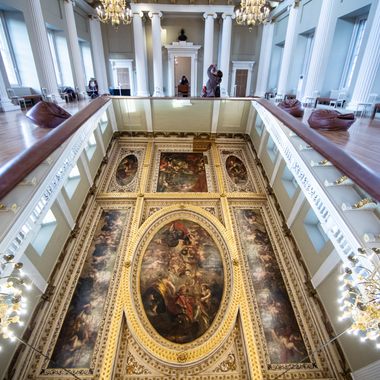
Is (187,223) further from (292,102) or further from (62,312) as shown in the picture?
(292,102)

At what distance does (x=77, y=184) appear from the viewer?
20.4 ft

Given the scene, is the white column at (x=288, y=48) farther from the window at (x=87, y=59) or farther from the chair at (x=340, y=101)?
the window at (x=87, y=59)

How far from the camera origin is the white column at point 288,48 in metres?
11.3

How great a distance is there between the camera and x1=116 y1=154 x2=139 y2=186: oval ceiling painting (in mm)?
7839

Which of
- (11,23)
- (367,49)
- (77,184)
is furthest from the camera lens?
(11,23)

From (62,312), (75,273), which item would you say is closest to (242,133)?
(75,273)

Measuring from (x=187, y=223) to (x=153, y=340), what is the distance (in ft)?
9.78

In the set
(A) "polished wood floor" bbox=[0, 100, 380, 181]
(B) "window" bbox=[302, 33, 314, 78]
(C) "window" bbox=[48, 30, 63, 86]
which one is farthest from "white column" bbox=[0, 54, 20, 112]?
(B) "window" bbox=[302, 33, 314, 78]

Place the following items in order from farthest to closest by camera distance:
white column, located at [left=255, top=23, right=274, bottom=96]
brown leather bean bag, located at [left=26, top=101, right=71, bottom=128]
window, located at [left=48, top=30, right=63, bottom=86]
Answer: white column, located at [left=255, top=23, right=274, bottom=96]
window, located at [left=48, top=30, right=63, bottom=86]
brown leather bean bag, located at [left=26, top=101, right=71, bottom=128]

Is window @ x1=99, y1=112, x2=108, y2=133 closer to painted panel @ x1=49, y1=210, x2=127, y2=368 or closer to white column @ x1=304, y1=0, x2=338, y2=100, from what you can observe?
painted panel @ x1=49, y1=210, x2=127, y2=368

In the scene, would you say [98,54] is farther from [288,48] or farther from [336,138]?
[336,138]

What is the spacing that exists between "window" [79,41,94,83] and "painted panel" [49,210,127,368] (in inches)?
518

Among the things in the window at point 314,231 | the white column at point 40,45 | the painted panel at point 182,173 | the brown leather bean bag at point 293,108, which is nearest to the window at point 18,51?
the white column at point 40,45

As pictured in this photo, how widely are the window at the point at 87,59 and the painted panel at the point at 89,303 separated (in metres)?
13.1
